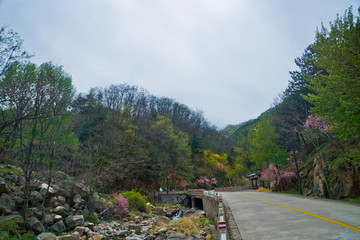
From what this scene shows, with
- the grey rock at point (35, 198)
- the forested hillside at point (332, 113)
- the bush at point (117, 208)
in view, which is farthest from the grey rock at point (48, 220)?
the forested hillside at point (332, 113)

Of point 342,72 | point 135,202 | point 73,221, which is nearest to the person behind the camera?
point 342,72

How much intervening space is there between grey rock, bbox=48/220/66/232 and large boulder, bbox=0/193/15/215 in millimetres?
2394

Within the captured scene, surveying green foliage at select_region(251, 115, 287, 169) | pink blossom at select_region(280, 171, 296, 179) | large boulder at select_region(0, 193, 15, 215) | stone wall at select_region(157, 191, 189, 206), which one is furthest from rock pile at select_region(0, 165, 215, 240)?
green foliage at select_region(251, 115, 287, 169)

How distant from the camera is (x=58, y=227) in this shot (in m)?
13.4

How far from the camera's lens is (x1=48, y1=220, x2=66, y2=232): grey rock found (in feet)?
43.1

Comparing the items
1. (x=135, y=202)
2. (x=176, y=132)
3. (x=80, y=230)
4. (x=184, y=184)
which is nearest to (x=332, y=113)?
(x=80, y=230)

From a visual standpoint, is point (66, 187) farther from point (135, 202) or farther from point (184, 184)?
point (184, 184)

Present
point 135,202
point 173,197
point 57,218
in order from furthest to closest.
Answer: point 173,197 < point 135,202 < point 57,218

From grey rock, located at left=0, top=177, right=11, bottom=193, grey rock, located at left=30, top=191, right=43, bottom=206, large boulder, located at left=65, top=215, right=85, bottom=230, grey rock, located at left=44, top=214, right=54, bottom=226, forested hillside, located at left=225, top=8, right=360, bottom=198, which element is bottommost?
large boulder, located at left=65, top=215, right=85, bottom=230

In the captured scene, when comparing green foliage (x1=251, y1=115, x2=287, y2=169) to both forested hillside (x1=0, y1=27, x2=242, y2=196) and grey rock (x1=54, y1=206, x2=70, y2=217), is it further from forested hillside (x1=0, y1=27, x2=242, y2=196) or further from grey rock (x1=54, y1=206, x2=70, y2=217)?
grey rock (x1=54, y1=206, x2=70, y2=217)

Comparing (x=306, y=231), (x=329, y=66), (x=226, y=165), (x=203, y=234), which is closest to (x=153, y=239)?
(x=203, y=234)

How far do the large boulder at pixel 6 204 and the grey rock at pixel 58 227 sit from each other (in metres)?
2.39

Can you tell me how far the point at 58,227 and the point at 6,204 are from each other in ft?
10.3

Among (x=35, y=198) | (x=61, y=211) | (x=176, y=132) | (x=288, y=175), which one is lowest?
(x=61, y=211)
